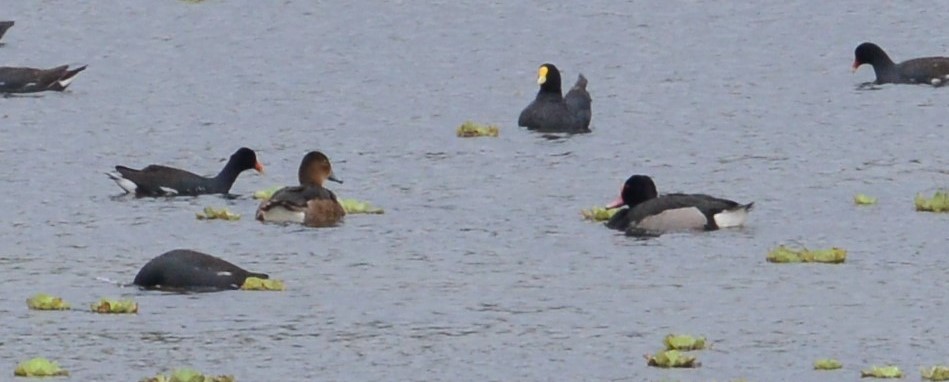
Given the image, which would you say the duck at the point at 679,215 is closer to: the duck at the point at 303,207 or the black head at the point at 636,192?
the black head at the point at 636,192

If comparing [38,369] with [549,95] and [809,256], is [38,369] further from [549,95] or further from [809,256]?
[549,95]

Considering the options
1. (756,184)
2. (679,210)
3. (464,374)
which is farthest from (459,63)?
(464,374)

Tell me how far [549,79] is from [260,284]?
18187mm

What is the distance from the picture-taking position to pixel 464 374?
2262 centimetres

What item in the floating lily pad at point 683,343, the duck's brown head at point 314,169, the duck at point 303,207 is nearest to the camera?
the floating lily pad at point 683,343

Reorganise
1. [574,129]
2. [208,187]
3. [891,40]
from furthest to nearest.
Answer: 1. [891,40]
2. [574,129]
3. [208,187]

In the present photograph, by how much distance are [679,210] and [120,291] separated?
7880 millimetres

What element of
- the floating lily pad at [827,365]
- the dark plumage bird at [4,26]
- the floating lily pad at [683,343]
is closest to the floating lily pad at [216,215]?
the floating lily pad at [683,343]

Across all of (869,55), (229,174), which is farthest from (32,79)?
(869,55)

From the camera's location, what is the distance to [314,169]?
34.9 meters

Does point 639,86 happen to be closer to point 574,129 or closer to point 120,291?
point 574,129

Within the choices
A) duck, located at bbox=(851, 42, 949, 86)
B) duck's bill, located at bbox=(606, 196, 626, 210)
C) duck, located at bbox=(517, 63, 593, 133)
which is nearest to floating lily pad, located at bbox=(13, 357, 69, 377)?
duck's bill, located at bbox=(606, 196, 626, 210)

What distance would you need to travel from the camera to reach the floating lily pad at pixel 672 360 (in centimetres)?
2261

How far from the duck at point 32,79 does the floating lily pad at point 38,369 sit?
2601cm
